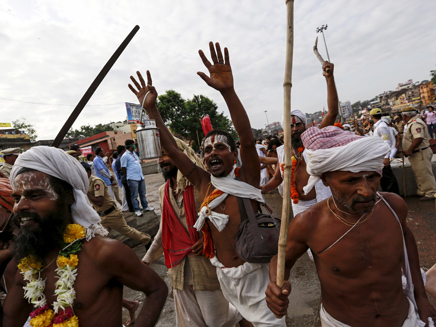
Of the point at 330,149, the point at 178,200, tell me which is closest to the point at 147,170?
the point at 178,200

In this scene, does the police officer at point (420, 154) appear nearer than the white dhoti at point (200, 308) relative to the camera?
No

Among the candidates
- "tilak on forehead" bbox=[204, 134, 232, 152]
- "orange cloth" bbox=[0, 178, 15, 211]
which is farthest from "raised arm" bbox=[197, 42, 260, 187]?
"orange cloth" bbox=[0, 178, 15, 211]

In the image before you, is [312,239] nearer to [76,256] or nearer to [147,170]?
[76,256]

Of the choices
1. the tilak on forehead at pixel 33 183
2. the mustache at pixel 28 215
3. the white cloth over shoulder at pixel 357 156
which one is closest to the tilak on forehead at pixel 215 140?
the white cloth over shoulder at pixel 357 156

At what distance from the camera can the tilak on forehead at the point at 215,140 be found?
7.56ft

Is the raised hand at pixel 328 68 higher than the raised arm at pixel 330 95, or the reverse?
the raised hand at pixel 328 68

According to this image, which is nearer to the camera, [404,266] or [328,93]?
[404,266]

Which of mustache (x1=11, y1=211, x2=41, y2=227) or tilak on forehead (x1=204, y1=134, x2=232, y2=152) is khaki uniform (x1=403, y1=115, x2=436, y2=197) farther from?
mustache (x1=11, y1=211, x2=41, y2=227)

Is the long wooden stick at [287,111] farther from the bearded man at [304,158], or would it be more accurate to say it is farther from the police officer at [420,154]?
the police officer at [420,154]

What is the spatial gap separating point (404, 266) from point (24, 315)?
246 cm

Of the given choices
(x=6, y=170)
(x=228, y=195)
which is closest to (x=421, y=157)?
(x=228, y=195)

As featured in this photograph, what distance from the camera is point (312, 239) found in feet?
5.08

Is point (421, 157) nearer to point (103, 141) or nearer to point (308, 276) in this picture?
point (308, 276)

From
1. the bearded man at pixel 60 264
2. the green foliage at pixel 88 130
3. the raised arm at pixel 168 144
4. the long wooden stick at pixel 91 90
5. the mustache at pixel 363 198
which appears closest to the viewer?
the mustache at pixel 363 198
